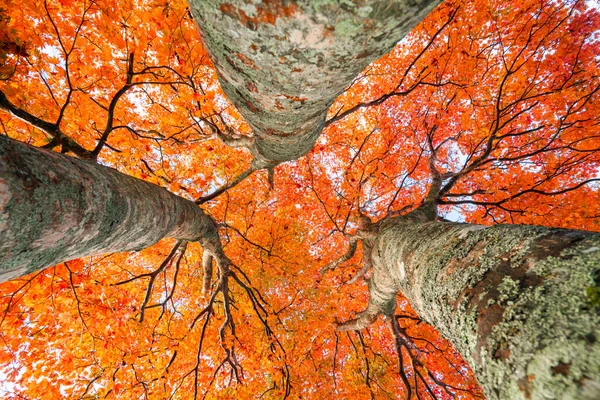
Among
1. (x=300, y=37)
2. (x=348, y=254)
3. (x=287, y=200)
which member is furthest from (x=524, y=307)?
(x=287, y=200)

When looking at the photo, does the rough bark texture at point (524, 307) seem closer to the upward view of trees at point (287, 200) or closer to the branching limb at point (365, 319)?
the upward view of trees at point (287, 200)

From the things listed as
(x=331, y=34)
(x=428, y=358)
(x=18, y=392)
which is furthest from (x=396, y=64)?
(x=18, y=392)

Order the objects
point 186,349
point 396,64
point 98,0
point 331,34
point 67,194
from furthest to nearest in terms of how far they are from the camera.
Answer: point 396,64 < point 186,349 < point 98,0 < point 67,194 < point 331,34

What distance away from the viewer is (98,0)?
304 centimetres

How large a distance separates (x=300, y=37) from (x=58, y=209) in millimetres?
1299

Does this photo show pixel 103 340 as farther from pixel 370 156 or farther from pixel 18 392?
pixel 370 156

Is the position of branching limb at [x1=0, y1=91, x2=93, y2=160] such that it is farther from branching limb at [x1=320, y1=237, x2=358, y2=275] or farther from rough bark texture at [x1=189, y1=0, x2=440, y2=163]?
branching limb at [x1=320, y1=237, x2=358, y2=275]

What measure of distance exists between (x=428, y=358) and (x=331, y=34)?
8.16 metres

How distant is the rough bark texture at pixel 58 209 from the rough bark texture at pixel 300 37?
3.04ft

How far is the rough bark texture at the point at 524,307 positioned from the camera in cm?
56

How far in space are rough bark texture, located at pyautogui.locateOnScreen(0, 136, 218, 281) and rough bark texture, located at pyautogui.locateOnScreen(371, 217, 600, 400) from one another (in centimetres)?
180

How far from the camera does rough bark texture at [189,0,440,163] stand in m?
0.64

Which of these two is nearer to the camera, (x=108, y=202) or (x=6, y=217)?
(x=6, y=217)

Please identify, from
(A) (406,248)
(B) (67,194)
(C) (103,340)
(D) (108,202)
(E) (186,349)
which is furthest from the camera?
(E) (186,349)
